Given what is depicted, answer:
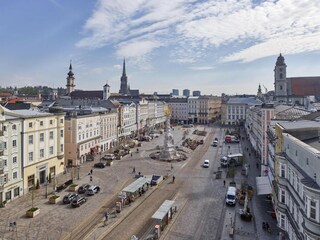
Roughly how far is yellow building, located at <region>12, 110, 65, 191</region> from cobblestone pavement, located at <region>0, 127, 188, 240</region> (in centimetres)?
220

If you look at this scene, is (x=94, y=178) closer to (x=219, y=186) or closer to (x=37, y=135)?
(x=37, y=135)

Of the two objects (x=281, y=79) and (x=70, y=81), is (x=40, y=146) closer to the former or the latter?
(x=281, y=79)

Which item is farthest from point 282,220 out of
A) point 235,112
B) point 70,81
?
point 70,81

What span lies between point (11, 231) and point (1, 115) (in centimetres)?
1583

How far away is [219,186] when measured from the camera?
49.0m

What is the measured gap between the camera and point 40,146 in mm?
49562

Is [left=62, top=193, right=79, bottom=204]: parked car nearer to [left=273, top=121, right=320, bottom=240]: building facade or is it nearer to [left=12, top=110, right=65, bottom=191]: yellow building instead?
[left=12, top=110, right=65, bottom=191]: yellow building

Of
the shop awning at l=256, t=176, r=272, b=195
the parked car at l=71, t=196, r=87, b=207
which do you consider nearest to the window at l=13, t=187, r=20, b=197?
the parked car at l=71, t=196, r=87, b=207

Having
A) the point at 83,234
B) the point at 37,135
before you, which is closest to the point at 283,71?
the point at 37,135

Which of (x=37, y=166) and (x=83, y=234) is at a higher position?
(x=37, y=166)

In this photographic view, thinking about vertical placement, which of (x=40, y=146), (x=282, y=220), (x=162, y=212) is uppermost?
(x=40, y=146)

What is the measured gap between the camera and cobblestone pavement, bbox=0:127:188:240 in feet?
103

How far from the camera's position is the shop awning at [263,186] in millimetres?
41047

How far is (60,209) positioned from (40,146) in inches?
595
